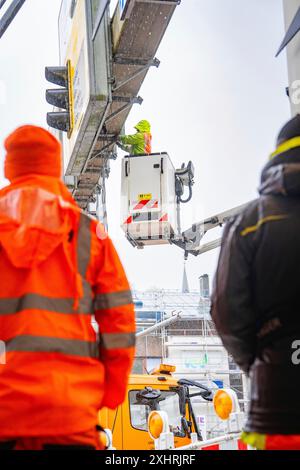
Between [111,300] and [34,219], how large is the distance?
1.35ft

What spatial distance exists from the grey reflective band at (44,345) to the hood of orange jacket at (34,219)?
0.88ft

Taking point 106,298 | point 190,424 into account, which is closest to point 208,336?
point 190,424

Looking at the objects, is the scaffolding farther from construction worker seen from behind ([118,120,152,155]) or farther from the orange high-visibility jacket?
the orange high-visibility jacket

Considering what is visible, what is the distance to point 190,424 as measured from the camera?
8.16 metres

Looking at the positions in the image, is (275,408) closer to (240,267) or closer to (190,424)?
(240,267)

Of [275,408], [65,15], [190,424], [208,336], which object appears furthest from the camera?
[208,336]

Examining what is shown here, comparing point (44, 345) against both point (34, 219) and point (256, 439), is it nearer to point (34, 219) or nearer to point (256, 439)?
point (34, 219)

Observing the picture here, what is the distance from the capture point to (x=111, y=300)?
2607 mm

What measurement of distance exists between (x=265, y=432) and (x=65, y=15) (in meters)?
7.95

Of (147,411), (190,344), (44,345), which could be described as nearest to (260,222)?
(44,345)

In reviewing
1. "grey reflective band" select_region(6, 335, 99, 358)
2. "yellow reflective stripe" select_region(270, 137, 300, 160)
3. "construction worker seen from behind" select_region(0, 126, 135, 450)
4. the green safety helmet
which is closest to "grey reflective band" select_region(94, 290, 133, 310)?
"construction worker seen from behind" select_region(0, 126, 135, 450)

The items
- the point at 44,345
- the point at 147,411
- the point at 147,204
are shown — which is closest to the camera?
the point at 44,345

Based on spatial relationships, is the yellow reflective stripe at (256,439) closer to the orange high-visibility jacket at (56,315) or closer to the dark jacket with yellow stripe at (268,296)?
the dark jacket with yellow stripe at (268,296)

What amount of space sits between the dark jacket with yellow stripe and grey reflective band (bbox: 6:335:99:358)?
54 cm
